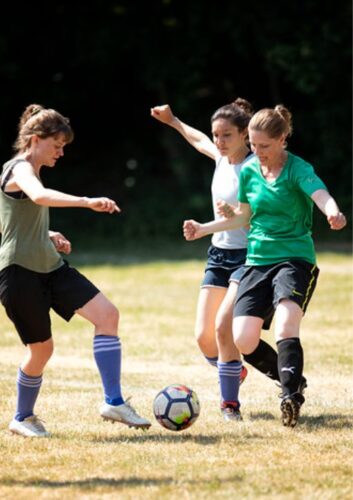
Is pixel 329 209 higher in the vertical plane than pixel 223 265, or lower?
higher

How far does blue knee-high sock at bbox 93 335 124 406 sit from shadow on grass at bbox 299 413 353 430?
3.56 ft

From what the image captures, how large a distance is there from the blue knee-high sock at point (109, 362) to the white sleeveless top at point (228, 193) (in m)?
1.11

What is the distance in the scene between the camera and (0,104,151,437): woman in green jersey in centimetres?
574

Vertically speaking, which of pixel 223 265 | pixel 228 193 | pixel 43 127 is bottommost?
pixel 223 265

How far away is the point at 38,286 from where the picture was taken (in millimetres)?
5773

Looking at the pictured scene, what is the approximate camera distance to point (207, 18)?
70.2ft

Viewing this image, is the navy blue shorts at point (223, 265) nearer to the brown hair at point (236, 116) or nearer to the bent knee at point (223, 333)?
the bent knee at point (223, 333)

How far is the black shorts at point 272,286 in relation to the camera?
5992 mm

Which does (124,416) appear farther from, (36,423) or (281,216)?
(281,216)

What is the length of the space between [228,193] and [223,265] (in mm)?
449

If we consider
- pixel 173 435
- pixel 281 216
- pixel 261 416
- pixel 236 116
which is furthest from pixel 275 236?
pixel 173 435

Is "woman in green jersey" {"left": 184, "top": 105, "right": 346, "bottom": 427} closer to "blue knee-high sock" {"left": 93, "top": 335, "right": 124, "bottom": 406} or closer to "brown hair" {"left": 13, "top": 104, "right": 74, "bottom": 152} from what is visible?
"blue knee-high sock" {"left": 93, "top": 335, "right": 124, "bottom": 406}

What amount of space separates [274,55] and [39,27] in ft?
17.7

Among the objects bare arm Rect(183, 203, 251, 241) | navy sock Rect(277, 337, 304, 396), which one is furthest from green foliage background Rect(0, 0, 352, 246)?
navy sock Rect(277, 337, 304, 396)
